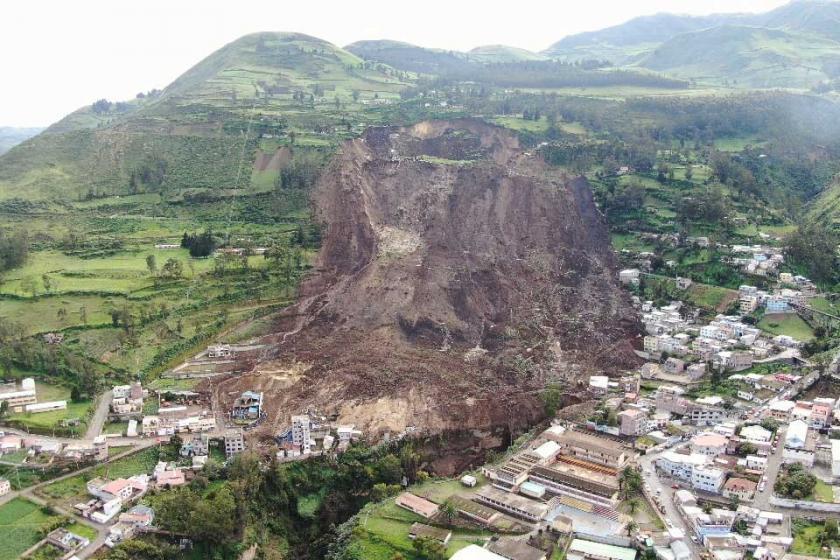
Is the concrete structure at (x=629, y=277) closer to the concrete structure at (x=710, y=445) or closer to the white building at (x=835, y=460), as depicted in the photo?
the concrete structure at (x=710, y=445)

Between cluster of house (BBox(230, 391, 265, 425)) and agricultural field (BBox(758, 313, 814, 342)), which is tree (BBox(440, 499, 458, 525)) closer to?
cluster of house (BBox(230, 391, 265, 425))

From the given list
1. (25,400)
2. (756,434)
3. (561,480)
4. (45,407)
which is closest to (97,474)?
(45,407)

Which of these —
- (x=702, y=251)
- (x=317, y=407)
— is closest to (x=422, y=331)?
(x=317, y=407)

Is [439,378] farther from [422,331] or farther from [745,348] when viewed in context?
[745,348]

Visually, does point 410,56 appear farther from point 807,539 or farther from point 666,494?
point 807,539

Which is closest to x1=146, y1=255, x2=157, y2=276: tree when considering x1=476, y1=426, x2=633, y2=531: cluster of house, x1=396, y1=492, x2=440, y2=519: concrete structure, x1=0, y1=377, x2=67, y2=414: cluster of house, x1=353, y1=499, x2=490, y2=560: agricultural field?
x1=0, y1=377, x2=67, y2=414: cluster of house

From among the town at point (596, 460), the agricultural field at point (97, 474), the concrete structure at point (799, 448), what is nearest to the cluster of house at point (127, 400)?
the town at point (596, 460)
